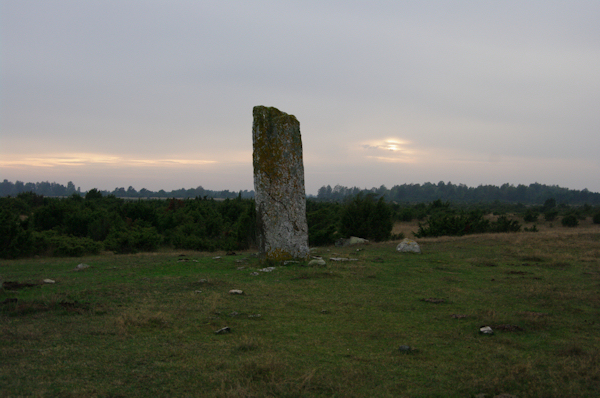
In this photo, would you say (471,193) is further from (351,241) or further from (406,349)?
(406,349)

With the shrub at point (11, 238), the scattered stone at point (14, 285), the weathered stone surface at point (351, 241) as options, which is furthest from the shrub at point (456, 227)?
the scattered stone at point (14, 285)

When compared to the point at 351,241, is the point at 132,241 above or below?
above

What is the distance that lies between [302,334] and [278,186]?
794 cm

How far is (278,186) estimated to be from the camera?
13867mm

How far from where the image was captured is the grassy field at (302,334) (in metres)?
4.44

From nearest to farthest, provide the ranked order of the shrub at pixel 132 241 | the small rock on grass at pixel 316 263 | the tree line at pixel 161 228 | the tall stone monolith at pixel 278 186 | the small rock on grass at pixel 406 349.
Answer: the small rock on grass at pixel 406 349, the small rock on grass at pixel 316 263, the tall stone monolith at pixel 278 186, the tree line at pixel 161 228, the shrub at pixel 132 241

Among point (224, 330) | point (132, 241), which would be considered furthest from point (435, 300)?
point (132, 241)

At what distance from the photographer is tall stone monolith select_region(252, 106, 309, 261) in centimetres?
1379

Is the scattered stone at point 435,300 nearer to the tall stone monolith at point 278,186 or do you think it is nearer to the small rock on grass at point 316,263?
the small rock on grass at point 316,263

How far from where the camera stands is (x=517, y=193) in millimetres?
139000

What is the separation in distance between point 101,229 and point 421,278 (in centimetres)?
1898

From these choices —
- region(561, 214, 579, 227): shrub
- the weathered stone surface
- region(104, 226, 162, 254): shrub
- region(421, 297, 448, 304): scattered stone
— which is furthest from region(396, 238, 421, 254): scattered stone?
region(561, 214, 579, 227): shrub

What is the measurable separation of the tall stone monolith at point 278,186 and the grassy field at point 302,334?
1942 mm

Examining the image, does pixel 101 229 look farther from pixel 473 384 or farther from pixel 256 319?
pixel 473 384
